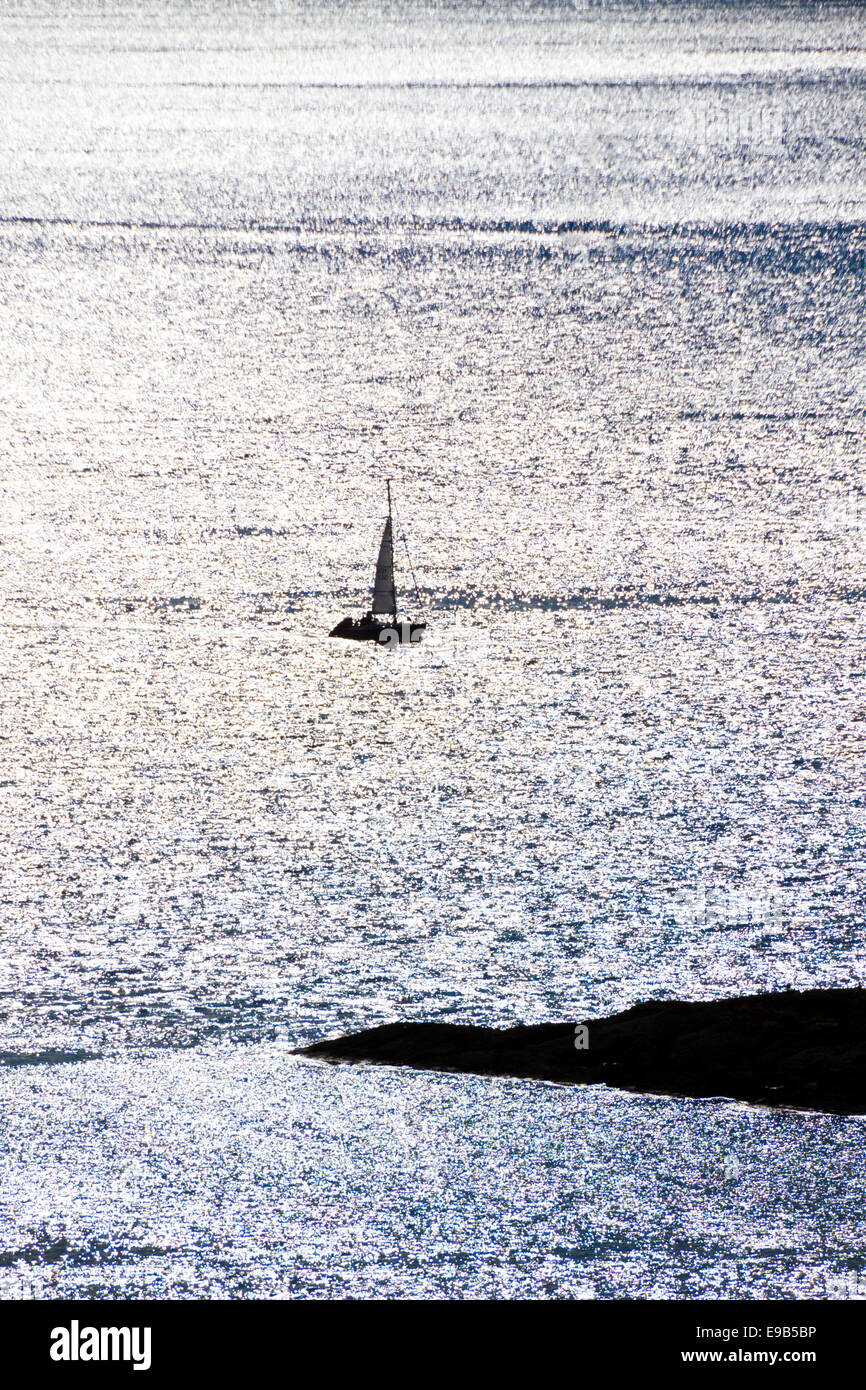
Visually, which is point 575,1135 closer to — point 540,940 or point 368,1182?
point 368,1182

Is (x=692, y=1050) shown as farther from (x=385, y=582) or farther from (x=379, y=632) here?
(x=385, y=582)

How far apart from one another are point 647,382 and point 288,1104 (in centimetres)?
5501

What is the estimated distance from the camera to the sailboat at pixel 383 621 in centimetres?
4959

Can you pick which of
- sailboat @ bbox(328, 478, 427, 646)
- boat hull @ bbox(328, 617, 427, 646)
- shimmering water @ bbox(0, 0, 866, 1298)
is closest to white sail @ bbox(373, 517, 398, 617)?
sailboat @ bbox(328, 478, 427, 646)

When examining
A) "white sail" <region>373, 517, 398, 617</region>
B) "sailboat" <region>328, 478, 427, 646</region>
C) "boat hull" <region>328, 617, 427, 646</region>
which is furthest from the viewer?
"white sail" <region>373, 517, 398, 617</region>

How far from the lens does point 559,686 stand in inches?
1847

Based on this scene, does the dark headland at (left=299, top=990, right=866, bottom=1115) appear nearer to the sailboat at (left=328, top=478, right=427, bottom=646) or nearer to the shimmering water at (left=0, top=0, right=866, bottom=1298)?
the shimmering water at (left=0, top=0, right=866, bottom=1298)

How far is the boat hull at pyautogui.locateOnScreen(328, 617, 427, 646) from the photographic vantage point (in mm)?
49469

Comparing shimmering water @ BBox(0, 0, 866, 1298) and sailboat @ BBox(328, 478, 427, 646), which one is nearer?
shimmering water @ BBox(0, 0, 866, 1298)

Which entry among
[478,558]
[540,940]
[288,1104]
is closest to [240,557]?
[478,558]

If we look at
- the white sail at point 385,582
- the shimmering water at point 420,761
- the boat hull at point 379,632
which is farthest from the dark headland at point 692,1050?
the white sail at point 385,582

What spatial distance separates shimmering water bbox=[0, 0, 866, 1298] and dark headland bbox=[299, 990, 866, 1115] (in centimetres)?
47

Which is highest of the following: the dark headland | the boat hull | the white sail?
the white sail

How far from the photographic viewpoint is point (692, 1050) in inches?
1075
